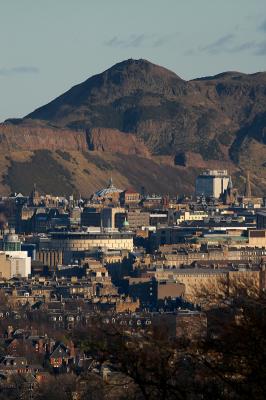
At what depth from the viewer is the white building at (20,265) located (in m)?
122

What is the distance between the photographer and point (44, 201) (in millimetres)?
179375

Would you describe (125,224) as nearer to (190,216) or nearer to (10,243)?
(190,216)

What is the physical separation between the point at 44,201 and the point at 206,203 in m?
13.3

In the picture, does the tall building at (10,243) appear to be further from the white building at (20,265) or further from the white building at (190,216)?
the white building at (190,216)

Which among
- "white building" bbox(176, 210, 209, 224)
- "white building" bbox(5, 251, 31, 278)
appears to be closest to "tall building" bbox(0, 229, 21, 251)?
"white building" bbox(5, 251, 31, 278)

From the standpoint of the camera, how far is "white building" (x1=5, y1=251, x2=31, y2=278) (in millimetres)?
122375

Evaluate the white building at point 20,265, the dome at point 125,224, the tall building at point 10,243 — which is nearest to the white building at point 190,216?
the dome at point 125,224

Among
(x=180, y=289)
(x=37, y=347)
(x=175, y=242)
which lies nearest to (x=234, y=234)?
(x=175, y=242)

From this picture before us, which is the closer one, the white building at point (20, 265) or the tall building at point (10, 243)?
the white building at point (20, 265)

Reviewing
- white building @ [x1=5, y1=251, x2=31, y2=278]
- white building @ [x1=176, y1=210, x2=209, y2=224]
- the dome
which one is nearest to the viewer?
white building @ [x1=5, y1=251, x2=31, y2=278]

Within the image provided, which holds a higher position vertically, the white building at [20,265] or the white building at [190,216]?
the white building at [190,216]

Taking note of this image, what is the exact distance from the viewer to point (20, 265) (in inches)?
4902

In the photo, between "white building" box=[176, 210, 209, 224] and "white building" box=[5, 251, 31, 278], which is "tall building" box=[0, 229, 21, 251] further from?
"white building" box=[176, 210, 209, 224]

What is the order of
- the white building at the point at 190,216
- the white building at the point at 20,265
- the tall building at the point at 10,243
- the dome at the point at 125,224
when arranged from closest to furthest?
the white building at the point at 20,265
the tall building at the point at 10,243
the dome at the point at 125,224
the white building at the point at 190,216
